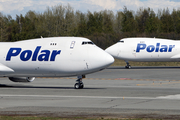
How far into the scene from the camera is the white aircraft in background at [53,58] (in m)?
27.1

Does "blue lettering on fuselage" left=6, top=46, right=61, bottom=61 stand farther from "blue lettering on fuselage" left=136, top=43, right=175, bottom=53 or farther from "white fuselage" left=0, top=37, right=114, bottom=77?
"blue lettering on fuselage" left=136, top=43, right=175, bottom=53

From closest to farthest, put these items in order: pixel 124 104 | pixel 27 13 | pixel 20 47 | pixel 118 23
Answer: pixel 124 104 < pixel 20 47 < pixel 118 23 < pixel 27 13

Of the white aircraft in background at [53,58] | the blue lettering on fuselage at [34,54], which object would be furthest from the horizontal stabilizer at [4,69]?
the blue lettering on fuselage at [34,54]

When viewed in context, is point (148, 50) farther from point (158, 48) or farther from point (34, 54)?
point (34, 54)

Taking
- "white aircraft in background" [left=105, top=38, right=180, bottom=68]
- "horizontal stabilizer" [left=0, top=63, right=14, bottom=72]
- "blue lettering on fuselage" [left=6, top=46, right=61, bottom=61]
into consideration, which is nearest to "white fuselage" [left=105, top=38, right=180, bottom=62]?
"white aircraft in background" [left=105, top=38, right=180, bottom=68]

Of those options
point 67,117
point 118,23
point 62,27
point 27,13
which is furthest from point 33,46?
Result: point 27,13

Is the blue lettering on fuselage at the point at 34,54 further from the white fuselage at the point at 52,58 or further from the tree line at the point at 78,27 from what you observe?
the tree line at the point at 78,27

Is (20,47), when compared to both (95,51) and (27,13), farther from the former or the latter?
(27,13)

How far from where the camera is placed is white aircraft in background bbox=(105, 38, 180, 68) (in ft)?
193

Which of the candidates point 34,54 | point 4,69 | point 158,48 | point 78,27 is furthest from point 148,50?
point 78,27

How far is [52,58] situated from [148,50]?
112 feet

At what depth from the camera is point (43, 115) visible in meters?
15.3

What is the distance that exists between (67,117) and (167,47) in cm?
4707

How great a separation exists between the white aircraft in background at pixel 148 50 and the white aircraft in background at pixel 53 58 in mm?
32295
